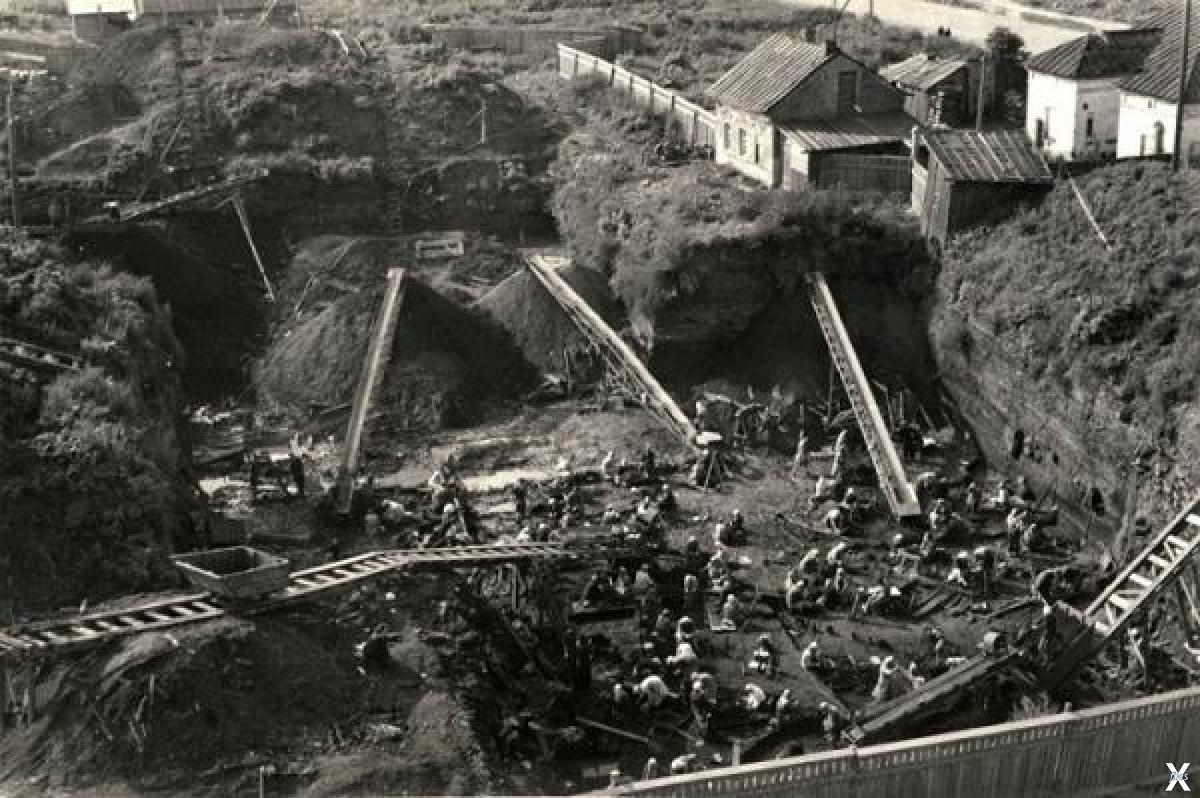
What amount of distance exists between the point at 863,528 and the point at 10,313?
16.1 m

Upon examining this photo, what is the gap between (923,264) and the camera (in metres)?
35.1

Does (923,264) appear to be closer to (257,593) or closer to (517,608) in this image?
(517,608)

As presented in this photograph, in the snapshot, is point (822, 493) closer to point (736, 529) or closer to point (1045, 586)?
point (736, 529)

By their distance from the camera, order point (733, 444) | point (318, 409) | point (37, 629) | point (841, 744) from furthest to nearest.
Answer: point (318, 409)
point (733, 444)
point (841, 744)
point (37, 629)

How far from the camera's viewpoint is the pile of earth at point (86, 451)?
74.8 feet

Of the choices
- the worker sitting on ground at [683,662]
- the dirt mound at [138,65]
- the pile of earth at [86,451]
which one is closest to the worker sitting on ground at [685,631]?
the worker sitting on ground at [683,662]

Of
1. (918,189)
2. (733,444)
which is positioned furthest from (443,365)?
(918,189)

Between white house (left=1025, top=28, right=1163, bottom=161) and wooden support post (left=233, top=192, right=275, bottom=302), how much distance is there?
19626 millimetres

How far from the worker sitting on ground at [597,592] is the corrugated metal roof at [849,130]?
15.5 m

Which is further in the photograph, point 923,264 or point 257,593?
point 923,264

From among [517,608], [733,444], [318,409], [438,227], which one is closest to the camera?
[517,608]

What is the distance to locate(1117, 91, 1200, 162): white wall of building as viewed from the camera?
34594mm

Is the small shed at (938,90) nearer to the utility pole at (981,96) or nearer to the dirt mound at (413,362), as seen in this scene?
the utility pole at (981,96)

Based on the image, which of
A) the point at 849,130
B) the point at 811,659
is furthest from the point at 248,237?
the point at 811,659
